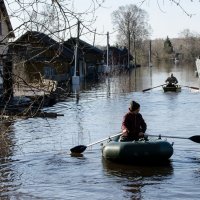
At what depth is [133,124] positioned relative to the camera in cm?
1384

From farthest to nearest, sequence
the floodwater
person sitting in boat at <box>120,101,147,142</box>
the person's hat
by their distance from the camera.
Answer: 1. person sitting in boat at <box>120,101,147,142</box>
2. the person's hat
3. the floodwater

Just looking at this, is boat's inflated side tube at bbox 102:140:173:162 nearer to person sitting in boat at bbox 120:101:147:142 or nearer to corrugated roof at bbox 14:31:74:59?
person sitting in boat at bbox 120:101:147:142

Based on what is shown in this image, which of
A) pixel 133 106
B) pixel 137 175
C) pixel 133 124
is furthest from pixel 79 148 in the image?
pixel 137 175

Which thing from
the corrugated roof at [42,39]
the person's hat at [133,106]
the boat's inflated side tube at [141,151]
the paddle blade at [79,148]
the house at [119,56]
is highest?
the house at [119,56]

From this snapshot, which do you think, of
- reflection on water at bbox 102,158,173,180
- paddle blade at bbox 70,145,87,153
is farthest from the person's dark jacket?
paddle blade at bbox 70,145,87,153

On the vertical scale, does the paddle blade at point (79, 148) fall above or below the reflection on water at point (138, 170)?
above

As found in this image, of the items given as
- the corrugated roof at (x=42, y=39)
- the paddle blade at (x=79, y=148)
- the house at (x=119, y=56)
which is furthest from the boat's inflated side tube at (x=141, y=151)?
the house at (x=119, y=56)

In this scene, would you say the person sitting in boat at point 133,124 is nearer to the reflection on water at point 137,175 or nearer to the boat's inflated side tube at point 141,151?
the boat's inflated side tube at point 141,151

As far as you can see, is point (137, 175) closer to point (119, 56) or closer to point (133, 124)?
point (133, 124)

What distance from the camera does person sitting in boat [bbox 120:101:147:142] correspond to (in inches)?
542

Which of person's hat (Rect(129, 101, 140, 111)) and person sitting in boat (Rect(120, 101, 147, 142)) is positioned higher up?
person's hat (Rect(129, 101, 140, 111))

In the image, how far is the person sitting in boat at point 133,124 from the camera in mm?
13773

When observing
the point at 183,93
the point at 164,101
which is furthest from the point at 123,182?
the point at 183,93

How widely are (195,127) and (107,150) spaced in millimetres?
8387
